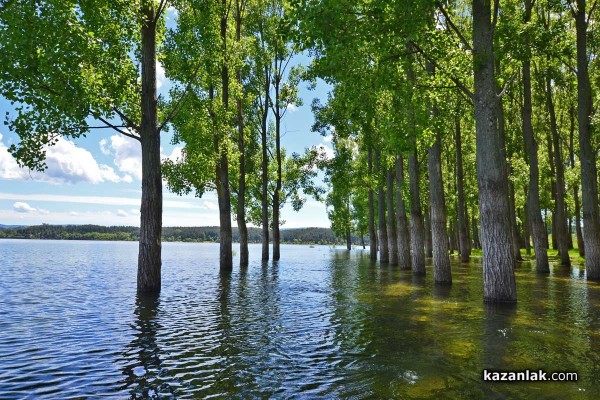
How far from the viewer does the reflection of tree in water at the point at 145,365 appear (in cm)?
633

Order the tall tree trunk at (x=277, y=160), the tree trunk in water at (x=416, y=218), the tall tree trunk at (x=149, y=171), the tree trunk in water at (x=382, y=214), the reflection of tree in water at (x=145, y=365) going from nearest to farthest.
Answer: the reflection of tree in water at (x=145, y=365)
the tall tree trunk at (x=149, y=171)
the tree trunk in water at (x=416, y=218)
the tree trunk in water at (x=382, y=214)
the tall tree trunk at (x=277, y=160)

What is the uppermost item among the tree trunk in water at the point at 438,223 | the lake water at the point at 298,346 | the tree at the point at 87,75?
the tree at the point at 87,75

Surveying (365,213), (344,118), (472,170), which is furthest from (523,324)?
(365,213)

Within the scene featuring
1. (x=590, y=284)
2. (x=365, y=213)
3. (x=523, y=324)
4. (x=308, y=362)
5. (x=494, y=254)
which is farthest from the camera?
(x=365, y=213)

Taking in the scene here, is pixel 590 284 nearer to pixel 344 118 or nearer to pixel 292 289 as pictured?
pixel 292 289

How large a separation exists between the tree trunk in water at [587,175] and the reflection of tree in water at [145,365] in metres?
21.4

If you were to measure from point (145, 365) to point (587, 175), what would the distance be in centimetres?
2337

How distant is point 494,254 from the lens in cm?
1310

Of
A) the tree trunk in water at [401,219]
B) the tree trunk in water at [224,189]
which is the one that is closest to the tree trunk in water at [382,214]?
the tree trunk in water at [401,219]

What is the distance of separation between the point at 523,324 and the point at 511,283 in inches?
118

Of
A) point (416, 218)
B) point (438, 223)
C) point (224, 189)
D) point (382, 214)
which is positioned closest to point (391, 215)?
point (382, 214)

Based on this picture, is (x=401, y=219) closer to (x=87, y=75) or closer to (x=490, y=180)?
(x=490, y=180)

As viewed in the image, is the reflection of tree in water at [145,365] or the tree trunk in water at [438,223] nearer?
the reflection of tree in water at [145,365]

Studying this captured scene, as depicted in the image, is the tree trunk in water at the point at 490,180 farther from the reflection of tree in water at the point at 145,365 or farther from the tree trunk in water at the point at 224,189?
the tree trunk in water at the point at 224,189
